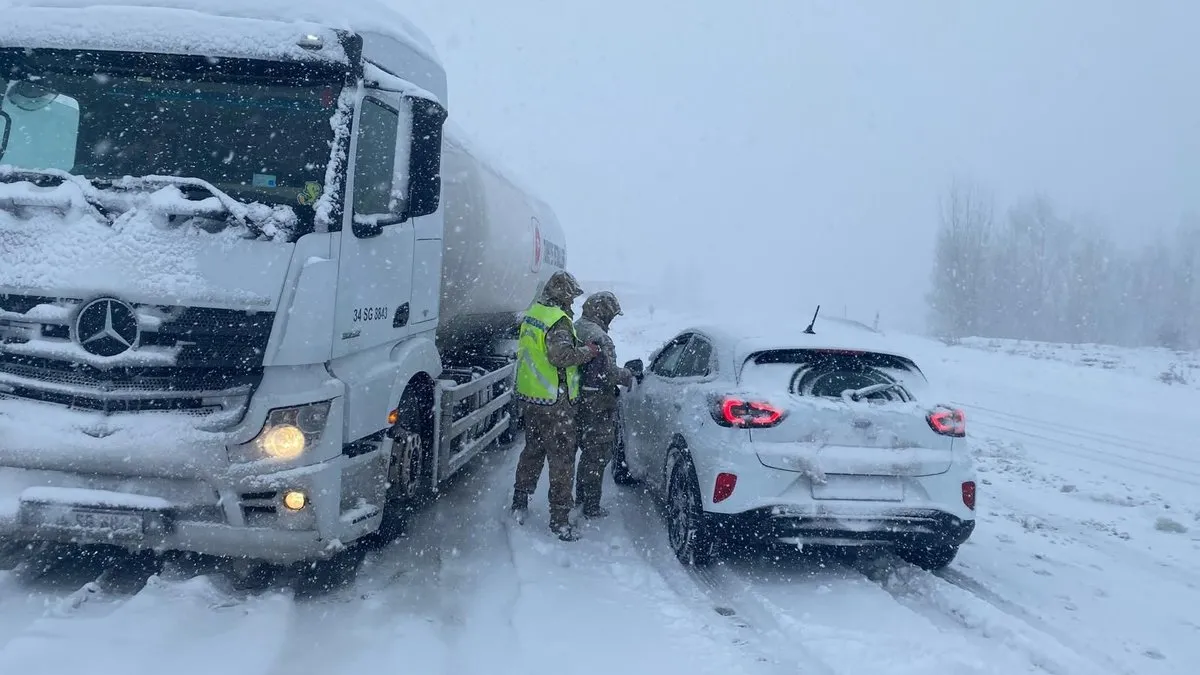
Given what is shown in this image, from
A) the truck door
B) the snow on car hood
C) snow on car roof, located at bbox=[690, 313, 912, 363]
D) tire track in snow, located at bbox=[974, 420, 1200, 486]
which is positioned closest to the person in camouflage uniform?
snow on car roof, located at bbox=[690, 313, 912, 363]

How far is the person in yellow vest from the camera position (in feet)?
20.4

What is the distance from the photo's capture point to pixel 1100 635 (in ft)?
14.9

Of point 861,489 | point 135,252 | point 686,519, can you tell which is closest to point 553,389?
point 686,519

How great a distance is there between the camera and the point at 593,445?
6.88m

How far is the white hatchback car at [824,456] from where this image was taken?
200 inches

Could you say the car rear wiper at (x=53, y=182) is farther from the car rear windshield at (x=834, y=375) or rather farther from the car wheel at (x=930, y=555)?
the car wheel at (x=930, y=555)

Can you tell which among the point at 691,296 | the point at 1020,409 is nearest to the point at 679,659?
the point at 1020,409

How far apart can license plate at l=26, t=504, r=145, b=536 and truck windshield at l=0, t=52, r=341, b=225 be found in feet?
5.84

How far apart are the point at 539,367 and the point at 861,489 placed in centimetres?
254

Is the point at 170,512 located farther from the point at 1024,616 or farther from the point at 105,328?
the point at 1024,616

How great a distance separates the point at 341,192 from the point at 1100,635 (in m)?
4.87

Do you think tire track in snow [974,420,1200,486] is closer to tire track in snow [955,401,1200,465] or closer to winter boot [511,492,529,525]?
tire track in snow [955,401,1200,465]

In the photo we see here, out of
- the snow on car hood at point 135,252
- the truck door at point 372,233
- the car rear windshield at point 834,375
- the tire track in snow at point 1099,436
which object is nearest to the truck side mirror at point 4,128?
the snow on car hood at point 135,252

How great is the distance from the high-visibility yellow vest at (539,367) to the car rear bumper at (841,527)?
1685 mm
